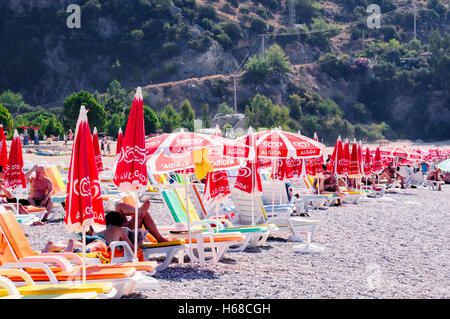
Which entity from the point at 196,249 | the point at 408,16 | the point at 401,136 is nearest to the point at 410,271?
the point at 196,249

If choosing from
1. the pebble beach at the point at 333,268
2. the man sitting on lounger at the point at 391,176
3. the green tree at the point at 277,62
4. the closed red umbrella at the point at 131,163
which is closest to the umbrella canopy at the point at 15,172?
the pebble beach at the point at 333,268

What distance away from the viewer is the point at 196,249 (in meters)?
6.84

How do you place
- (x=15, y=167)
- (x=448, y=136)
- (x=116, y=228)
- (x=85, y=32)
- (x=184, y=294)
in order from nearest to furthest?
(x=184, y=294)
(x=116, y=228)
(x=15, y=167)
(x=448, y=136)
(x=85, y=32)

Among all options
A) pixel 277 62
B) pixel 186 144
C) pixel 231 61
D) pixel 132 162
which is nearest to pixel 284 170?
pixel 186 144

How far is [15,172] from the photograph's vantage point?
9508 mm

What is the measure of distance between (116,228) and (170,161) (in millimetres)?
1031

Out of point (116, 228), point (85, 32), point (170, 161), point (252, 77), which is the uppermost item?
point (85, 32)

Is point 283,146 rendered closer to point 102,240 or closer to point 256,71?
point 102,240

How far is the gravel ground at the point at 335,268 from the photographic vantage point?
5336 millimetres

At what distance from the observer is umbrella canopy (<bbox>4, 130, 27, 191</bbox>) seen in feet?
31.1

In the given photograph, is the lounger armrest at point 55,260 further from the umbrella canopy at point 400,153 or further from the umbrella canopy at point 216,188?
the umbrella canopy at point 400,153

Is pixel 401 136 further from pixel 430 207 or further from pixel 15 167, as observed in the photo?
pixel 15 167

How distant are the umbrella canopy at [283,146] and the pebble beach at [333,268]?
123cm

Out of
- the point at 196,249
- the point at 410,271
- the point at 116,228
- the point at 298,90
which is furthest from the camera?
the point at 298,90
